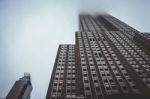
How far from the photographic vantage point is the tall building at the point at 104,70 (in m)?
52.0

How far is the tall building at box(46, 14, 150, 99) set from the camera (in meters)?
52.0

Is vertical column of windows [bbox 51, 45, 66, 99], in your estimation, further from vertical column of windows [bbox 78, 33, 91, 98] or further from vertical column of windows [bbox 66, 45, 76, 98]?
vertical column of windows [bbox 78, 33, 91, 98]

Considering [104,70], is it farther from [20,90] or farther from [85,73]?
[20,90]

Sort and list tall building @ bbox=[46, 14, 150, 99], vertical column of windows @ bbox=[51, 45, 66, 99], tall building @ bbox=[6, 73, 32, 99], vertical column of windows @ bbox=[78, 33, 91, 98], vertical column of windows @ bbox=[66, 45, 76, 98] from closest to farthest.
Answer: tall building @ bbox=[46, 14, 150, 99]
vertical column of windows @ bbox=[78, 33, 91, 98]
vertical column of windows @ bbox=[51, 45, 66, 99]
vertical column of windows @ bbox=[66, 45, 76, 98]
tall building @ bbox=[6, 73, 32, 99]

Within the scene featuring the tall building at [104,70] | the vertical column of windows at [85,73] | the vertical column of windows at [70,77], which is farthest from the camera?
the vertical column of windows at [70,77]

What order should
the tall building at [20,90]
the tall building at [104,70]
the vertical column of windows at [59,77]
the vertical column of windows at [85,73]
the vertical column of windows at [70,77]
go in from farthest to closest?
the tall building at [20,90]
the vertical column of windows at [70,77]
the vertical column of windows at [59,77]
the vertical column of windows at [85,73]
the tall building at [104,70]

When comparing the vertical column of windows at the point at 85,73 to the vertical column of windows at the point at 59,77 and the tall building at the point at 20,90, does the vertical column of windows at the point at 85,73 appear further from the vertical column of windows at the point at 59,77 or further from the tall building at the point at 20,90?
the tall building at the point at 20,90

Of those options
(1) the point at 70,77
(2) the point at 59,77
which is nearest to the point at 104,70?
(1) the point at 70,77

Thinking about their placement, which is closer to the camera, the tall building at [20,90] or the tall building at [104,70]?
the tall building at [104,70]

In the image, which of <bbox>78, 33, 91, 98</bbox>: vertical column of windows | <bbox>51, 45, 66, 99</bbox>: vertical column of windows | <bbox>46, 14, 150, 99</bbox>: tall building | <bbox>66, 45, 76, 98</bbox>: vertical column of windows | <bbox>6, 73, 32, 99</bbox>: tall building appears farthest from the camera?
<bbox>6, 73, 32, 99</bbox>: tall building

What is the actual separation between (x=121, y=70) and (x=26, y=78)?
55.0 meters

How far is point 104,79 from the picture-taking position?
189 feet

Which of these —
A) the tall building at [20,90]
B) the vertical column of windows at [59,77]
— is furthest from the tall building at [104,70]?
the tall building at [20,90]

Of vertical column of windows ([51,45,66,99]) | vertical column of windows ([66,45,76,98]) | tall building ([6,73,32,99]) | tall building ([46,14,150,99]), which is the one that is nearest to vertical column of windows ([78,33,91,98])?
tall building ([46,14,150,99])
